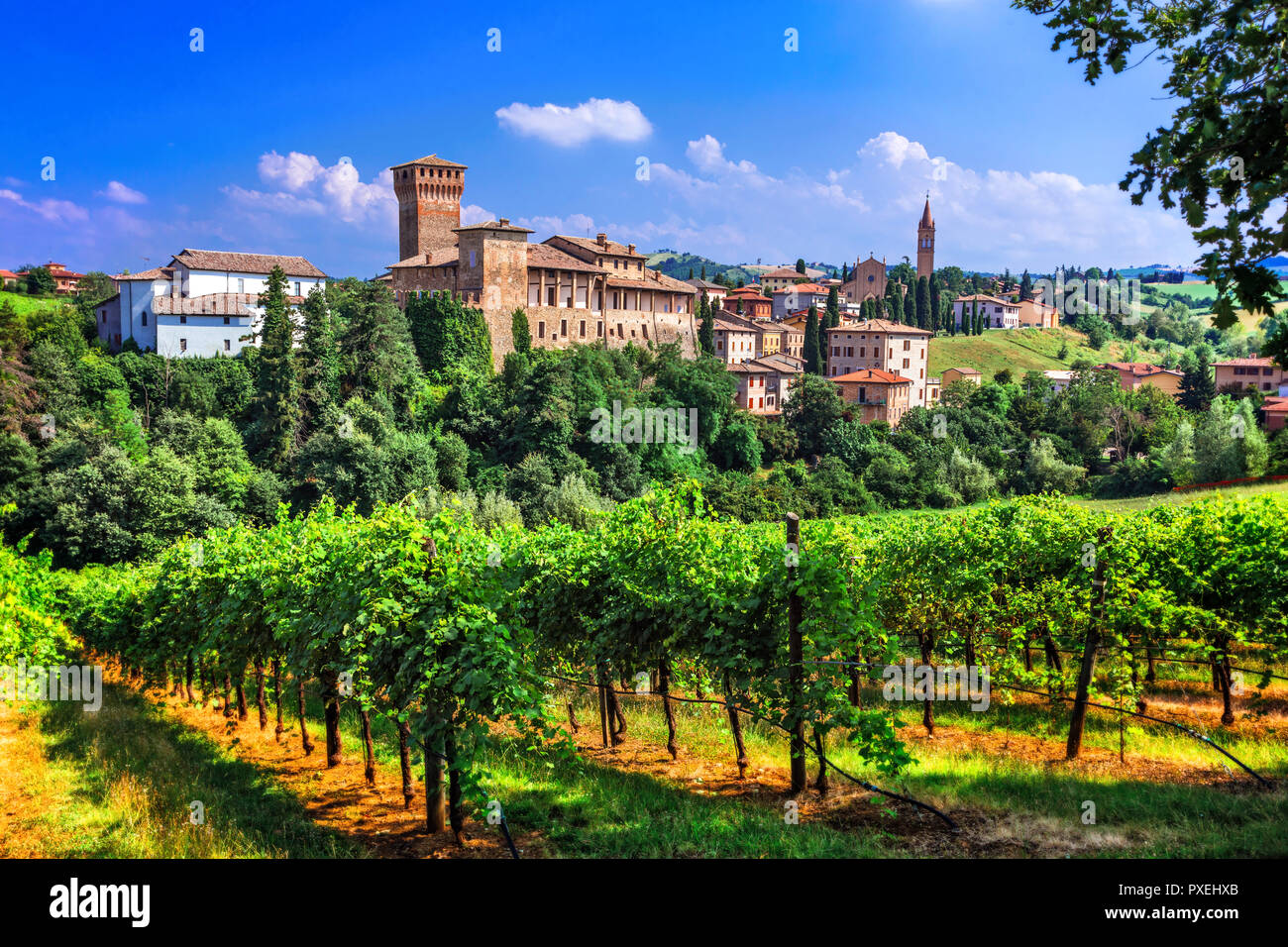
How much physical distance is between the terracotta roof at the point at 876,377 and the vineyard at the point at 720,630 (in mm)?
56872

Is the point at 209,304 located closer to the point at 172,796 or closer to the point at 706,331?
the point at 706,331

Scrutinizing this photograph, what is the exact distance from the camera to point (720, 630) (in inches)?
406

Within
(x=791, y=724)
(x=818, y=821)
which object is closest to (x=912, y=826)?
(x=818, y=821)

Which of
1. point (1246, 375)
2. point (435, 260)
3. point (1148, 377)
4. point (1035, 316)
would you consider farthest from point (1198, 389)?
point (435, 260)

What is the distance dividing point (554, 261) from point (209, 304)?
69.5ft

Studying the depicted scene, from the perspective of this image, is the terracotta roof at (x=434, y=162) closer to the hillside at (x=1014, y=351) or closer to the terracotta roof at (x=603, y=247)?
the terracotta roof at (x=603, y=247)

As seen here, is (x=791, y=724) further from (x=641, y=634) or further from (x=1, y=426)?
(x=1, y=426)

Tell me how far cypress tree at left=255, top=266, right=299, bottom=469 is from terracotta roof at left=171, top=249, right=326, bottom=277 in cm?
1215

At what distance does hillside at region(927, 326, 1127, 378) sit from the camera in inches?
3593

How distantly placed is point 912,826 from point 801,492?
149ft

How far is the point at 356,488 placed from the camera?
4266cm

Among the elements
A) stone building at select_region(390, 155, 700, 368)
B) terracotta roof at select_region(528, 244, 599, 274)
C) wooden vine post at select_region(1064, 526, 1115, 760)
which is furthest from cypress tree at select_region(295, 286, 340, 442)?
wooden vine post at select_region(1064, 526, 1115, 760)

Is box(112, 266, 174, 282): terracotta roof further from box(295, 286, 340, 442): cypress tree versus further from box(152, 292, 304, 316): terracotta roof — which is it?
box(295, 286, 340, 442): cypress tree

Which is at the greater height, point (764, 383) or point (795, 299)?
point (795, 299)
